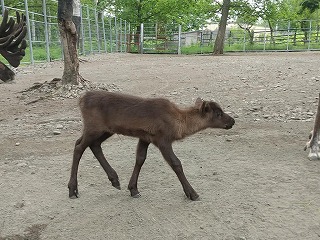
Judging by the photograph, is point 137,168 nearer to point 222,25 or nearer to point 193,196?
point 193,196

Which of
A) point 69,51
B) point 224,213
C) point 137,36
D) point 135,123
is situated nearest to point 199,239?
point 224,213

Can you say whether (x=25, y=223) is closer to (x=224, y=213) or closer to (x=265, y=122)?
(x=224, y=213)

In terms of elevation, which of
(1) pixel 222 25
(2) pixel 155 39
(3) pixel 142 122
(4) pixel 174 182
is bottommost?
(4) pixel 174 182

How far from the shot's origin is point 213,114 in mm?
3934

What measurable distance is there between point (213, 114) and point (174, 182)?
0.83 m

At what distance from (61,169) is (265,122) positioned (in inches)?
132

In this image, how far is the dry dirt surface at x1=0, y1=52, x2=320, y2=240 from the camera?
10.7ft

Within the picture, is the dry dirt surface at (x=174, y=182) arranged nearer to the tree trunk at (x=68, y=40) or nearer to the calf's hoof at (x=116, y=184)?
the calf's hoof at (x=116, y=184)

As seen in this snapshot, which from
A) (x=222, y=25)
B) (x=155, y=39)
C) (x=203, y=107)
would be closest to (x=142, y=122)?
(x=203, y=107)

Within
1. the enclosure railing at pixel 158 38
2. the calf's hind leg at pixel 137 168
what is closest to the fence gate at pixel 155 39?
the enclosure railing at pixel 158 38

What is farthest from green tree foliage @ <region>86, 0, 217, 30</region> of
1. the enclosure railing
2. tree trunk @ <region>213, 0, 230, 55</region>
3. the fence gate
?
tree trunk @ <region>213, 0, 230, 55</region>

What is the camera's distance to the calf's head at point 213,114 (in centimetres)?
387

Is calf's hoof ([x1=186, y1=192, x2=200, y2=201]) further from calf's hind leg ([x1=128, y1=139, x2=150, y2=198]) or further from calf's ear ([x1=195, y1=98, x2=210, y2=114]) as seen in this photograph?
calf's ear ([x1=195, y1=98, x2=210, y2=114])

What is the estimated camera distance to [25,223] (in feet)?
11.0
